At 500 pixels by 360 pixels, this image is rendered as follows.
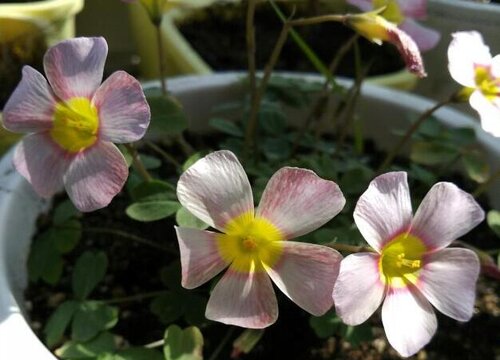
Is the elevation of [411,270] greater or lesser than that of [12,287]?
greater

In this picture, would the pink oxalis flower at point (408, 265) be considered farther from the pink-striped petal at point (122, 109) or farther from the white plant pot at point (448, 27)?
the white plant pot at point (448, 27)

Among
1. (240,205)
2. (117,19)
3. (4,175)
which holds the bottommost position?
(117,19)

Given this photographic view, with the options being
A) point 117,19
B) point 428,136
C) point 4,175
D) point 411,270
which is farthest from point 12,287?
point 117,19

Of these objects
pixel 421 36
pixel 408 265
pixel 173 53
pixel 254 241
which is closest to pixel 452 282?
pixel 408 265

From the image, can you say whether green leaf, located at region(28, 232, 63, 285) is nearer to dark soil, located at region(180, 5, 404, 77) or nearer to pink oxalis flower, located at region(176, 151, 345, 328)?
pink oxalis flower, located at region(176, 151, 345, 328)

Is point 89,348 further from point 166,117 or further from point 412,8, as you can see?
point 412,8

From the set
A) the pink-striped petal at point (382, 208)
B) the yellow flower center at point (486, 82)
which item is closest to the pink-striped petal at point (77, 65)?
the pink-striped petal at point (382, 208)

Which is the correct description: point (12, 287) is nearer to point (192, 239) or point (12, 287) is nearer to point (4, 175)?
point (4, 175)
